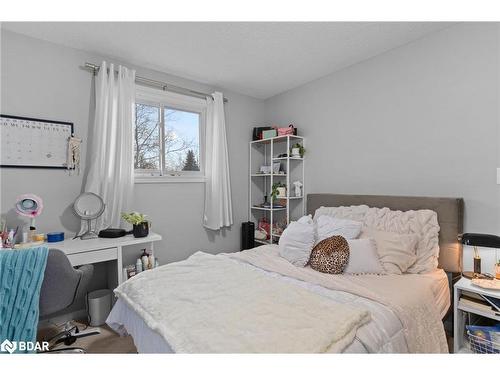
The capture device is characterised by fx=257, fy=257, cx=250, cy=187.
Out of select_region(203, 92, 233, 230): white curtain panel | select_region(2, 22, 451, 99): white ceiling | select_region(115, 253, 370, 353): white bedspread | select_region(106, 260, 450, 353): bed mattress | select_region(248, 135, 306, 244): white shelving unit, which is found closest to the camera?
select_region(115, 253, 370, 353): white bedspread

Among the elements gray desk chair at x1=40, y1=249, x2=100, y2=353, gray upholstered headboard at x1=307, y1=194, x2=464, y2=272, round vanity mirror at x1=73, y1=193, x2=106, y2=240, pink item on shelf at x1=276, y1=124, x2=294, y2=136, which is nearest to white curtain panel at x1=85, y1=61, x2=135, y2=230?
round vanity mirror at x1=73, y1=193, x2=106, y2=240

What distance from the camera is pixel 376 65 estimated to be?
2.53 metres

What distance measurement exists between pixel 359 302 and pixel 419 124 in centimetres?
171

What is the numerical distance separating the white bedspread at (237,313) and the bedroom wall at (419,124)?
59.8 inches

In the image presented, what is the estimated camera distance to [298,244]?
6.77ft

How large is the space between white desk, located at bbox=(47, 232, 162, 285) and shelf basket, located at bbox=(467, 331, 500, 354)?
Answer: 2.49m

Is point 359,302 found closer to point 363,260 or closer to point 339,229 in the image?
point 363,260

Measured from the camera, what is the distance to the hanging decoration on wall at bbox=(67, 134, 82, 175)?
2.31 meters

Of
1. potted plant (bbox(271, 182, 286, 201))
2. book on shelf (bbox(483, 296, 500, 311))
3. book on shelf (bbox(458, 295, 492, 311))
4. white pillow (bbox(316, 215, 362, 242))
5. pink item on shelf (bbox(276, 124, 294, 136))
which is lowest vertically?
book on shelf (bbox(458, 295, 492, 311))

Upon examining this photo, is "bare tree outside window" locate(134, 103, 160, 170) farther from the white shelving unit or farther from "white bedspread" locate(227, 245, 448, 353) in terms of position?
"white bedspread" locate(227, 245, 448, 353)

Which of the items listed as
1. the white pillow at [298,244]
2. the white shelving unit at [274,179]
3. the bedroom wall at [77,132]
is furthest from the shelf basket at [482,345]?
the bedroom wall at [77,132]

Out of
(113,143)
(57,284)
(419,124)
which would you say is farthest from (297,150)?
(57,284)
